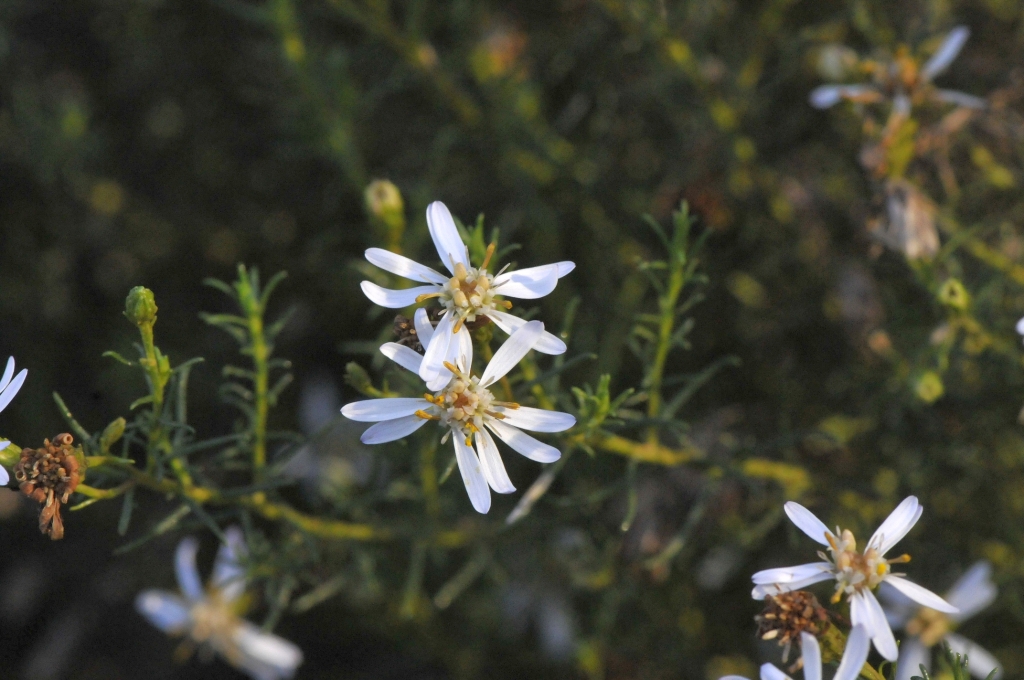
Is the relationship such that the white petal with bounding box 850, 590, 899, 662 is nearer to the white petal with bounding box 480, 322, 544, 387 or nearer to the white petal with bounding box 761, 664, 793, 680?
the white petal with bounding box 761, 664, 793, 680

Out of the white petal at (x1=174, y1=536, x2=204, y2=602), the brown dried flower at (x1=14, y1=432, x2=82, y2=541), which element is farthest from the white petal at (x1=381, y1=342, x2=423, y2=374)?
the white petal at (x1=174, y1=536, x2=204, y2=602)

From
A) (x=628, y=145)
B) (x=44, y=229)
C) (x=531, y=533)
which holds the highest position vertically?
(x=628, y=145)

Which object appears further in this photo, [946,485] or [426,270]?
[946,485]

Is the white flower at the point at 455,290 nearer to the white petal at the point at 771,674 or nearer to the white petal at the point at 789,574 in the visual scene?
the white petal at the point at 789,574

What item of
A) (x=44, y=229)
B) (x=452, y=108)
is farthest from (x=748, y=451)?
(x=44, y=229)

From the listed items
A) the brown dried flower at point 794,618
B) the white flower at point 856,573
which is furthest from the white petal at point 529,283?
the brown dried flower at point 794,618

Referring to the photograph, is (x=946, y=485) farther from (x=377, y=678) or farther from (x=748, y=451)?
(x=377, y=678)

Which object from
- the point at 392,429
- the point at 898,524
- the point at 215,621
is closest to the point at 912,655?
the point at 898,524

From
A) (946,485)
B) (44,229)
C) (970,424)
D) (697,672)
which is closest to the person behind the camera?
(970,424)
